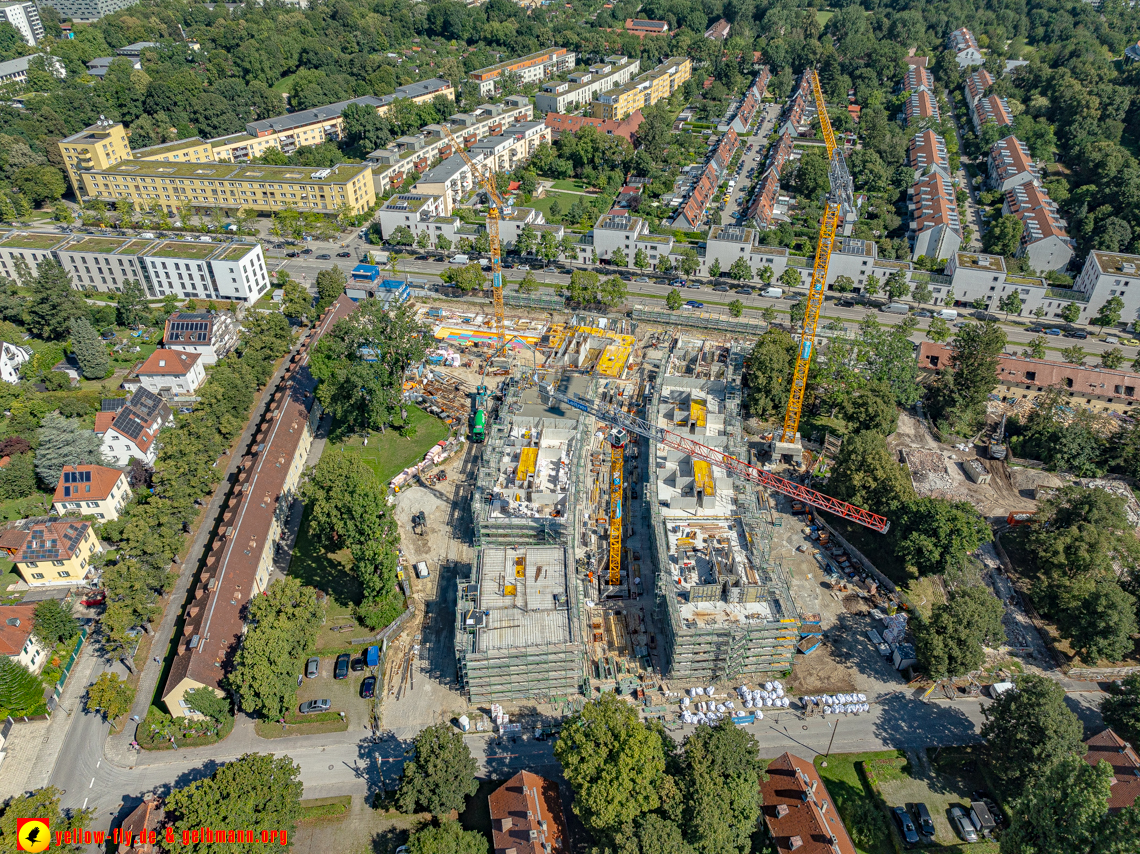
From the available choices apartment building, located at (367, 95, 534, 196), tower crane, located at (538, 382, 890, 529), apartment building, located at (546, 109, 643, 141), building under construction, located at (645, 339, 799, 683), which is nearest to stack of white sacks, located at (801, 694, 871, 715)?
building under construction, located at (645, 339, 799, 683)

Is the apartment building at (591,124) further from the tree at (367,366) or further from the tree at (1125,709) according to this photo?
the tree at (1125,709)

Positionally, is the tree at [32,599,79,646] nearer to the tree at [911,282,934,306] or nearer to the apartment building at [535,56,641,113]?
the tree at [911,282,934,306]

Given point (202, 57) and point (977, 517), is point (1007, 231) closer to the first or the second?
point (977, 517)

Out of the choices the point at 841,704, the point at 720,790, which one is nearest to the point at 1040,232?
the point at 841,704

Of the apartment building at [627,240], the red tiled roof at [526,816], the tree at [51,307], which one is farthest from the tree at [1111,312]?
the tree at [51,307]

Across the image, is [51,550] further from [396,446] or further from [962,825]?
[962,825]

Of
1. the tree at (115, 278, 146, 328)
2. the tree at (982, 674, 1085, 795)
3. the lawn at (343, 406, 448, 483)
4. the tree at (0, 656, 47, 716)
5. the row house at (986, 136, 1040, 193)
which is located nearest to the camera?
the tree at (982, 674, 1085, 795)
